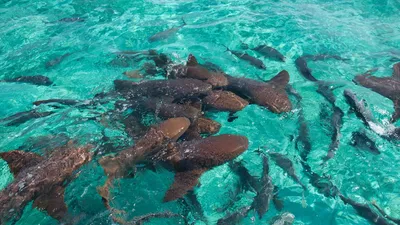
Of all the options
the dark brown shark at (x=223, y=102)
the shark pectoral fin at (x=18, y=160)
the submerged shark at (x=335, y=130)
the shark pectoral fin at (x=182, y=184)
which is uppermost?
the shark pectoral fin at (x=18, y=160)

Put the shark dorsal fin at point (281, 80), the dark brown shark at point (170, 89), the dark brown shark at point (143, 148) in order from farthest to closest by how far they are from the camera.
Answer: the shark dorsal fin at point (281, 80) → the dark brown shark at point (170, 89) → the dark brown shark at point (143, 148)

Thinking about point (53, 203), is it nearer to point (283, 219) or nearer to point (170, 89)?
point (170, 89)

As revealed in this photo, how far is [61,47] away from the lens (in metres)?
8.09

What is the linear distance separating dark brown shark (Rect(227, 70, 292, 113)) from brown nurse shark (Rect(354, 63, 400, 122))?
64.8 inches

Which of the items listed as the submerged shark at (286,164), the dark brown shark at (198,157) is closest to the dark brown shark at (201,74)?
the submerged shark at (286,164)

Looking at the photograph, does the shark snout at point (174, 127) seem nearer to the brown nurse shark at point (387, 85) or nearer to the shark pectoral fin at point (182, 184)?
the shark pectoral fin at point (182, 184)

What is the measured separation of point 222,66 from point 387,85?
318cm

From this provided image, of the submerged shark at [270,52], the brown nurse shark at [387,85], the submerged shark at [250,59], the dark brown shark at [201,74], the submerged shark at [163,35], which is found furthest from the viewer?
the submerged shark at [163,35]

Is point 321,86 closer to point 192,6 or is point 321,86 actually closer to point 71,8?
point 192,6

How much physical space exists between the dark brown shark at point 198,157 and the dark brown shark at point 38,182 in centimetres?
124

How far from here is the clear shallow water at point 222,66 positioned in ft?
12.9

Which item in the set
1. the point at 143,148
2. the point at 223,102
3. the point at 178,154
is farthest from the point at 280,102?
the point at 143,148

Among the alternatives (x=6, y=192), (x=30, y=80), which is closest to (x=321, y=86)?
(x=6, y=192)

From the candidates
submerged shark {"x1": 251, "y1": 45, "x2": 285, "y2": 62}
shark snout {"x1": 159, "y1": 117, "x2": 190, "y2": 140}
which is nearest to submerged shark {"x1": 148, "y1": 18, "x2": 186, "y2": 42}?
submerged shark {"x1": 251, "y1": 45, "x2": 285, "y2": 62}
